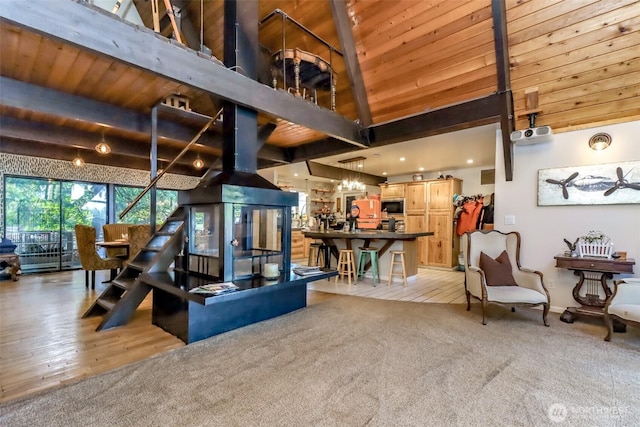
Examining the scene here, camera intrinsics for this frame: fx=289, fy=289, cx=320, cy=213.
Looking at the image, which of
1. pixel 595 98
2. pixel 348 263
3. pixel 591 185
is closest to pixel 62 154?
pixel 348 263

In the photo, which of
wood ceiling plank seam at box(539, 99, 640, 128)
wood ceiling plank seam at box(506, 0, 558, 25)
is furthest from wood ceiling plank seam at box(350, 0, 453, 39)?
wood ceiling plank seam at box(539, 99, 640, 128)

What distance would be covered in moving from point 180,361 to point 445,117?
4.17 meters

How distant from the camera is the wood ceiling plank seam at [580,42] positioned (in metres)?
2.85

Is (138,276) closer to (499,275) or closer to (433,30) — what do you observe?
(499,275)

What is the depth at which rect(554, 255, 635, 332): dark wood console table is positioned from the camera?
3.21 meters

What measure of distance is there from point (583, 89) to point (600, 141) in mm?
685

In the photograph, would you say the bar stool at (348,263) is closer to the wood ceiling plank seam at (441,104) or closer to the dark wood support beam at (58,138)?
the wood ceiling plank seam at (441,104)

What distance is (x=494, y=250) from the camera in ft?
12.9

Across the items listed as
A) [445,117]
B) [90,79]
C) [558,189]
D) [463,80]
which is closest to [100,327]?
[90,79]

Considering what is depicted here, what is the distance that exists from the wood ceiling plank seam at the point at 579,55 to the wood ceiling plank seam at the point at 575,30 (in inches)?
6.3

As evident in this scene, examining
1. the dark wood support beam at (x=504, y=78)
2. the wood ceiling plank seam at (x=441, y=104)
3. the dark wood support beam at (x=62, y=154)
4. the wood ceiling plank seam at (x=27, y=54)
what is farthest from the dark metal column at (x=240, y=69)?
the dark wood support beam at (x=62, y=154)

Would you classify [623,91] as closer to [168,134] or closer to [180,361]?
[180,361]

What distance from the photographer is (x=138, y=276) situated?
325 centimetres

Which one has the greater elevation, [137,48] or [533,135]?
[137,48]
